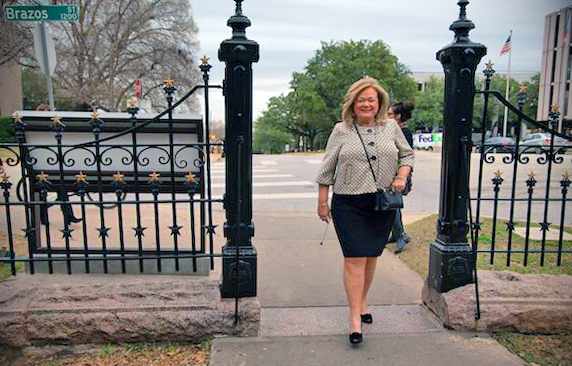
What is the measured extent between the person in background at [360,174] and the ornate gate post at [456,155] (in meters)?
0.49

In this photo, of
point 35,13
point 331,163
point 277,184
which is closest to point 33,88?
point 277,184

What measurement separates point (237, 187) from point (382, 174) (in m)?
1.08

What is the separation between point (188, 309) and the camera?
3.25 meters

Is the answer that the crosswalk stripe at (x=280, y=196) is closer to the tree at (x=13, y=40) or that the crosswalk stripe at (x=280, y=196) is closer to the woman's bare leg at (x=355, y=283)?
the woman's bare leg at (x=355, y=283)

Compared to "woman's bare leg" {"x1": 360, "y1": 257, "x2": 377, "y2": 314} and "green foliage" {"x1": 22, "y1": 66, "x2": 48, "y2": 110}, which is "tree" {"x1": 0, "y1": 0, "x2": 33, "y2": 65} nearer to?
"green foliage" {"x1": 22, "y1": 66, "x2": 48, "y2": 110}

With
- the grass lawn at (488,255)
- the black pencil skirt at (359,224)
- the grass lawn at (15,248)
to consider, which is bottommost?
the grass lawn at (488,255)

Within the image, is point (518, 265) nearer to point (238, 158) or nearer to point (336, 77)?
point (238, 158)

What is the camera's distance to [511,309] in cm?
340

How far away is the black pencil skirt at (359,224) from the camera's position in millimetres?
3193

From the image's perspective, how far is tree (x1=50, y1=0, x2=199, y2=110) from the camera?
113 ft

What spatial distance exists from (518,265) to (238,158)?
3538mm

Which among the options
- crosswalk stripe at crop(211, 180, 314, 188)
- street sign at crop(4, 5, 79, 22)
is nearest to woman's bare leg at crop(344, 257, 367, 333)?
street sign at crop(4, 5, 79, 22)

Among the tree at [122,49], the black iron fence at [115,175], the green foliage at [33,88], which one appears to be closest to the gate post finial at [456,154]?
the black iron fence at [115,175]

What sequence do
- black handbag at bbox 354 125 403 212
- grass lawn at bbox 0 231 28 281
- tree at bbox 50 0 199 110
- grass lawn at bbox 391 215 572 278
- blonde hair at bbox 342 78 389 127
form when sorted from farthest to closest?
tree at bbox 50 0 199 110 < grass lawn at bbox 391 215 572 278 < grass lawn at bbox 0 231 28 281 < blonde hair at bbox 342 78 389 127 < black handbag at bbox 354 125 403 212
